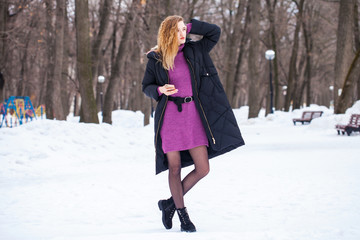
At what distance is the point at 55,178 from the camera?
7.26m

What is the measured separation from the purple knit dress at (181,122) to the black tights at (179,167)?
74 mm

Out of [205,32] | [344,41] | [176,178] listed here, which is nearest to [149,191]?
[176,178]

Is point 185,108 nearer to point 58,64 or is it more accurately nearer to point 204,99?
point 204,99

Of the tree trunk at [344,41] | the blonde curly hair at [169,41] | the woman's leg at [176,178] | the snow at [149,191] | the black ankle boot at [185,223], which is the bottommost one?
the snow at [149,191]

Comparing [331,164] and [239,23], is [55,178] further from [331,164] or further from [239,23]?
[239,23]

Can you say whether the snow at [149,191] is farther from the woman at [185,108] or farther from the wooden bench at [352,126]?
the wooden bench at [352,126]

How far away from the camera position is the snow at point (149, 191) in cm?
392

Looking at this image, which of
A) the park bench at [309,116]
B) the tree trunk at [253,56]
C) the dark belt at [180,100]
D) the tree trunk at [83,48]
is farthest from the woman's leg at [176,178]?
the tree trunk at [253,56]

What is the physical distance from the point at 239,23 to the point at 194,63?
67.9 ft

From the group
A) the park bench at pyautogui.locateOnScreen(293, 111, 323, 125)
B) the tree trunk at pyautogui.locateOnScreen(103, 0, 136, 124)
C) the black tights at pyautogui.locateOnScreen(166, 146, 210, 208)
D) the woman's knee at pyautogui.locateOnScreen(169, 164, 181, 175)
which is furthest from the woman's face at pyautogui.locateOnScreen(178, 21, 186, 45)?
the park bench at pyautogui.locateOnScreen(293, 111, 323, 125)

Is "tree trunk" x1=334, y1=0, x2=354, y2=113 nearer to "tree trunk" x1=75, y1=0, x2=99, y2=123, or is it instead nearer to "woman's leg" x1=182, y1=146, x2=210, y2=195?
"tree trunk" x1=75, y1=0, x2=99, y2=123

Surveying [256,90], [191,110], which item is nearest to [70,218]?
[191,110]

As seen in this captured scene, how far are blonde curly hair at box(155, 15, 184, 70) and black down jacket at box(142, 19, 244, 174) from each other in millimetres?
93

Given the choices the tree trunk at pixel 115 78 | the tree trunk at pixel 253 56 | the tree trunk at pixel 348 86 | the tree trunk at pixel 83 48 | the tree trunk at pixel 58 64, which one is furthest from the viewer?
the tree trunk at pixel 253 56
